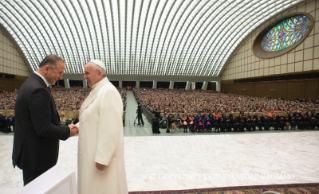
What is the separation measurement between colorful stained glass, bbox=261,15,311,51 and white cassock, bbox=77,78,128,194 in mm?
39049

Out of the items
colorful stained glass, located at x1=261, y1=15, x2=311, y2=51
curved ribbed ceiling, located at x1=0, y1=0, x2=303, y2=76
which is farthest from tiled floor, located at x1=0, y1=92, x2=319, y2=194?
curved ribbed ceiling, located at x1=0, y1=0, x2=303, y2=76

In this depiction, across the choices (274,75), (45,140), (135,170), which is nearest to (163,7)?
(274,75)

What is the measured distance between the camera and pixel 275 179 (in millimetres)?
5465

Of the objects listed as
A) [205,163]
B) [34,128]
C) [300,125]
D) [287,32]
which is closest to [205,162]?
[205,163]

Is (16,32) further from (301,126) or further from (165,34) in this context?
(301,126)

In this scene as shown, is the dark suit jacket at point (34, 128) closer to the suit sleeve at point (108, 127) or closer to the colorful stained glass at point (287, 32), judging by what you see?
the suit sleeve at point (108, 127)

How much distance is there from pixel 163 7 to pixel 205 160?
3433cm

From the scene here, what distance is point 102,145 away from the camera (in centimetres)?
236

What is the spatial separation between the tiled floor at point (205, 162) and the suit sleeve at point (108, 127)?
2.99m

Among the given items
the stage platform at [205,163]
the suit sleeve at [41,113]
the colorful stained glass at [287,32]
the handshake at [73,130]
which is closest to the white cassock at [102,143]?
the handshake at [73,130]

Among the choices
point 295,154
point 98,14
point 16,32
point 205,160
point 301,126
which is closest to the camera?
point 205,160

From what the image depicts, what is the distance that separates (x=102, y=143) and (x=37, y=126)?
827mm

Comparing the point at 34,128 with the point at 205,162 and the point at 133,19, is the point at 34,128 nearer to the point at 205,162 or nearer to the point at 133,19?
the point at 205,162

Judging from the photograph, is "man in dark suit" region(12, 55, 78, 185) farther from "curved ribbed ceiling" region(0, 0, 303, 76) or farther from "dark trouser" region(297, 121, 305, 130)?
"curved ribbed ceiling" region(0, 0, 303, 76)
